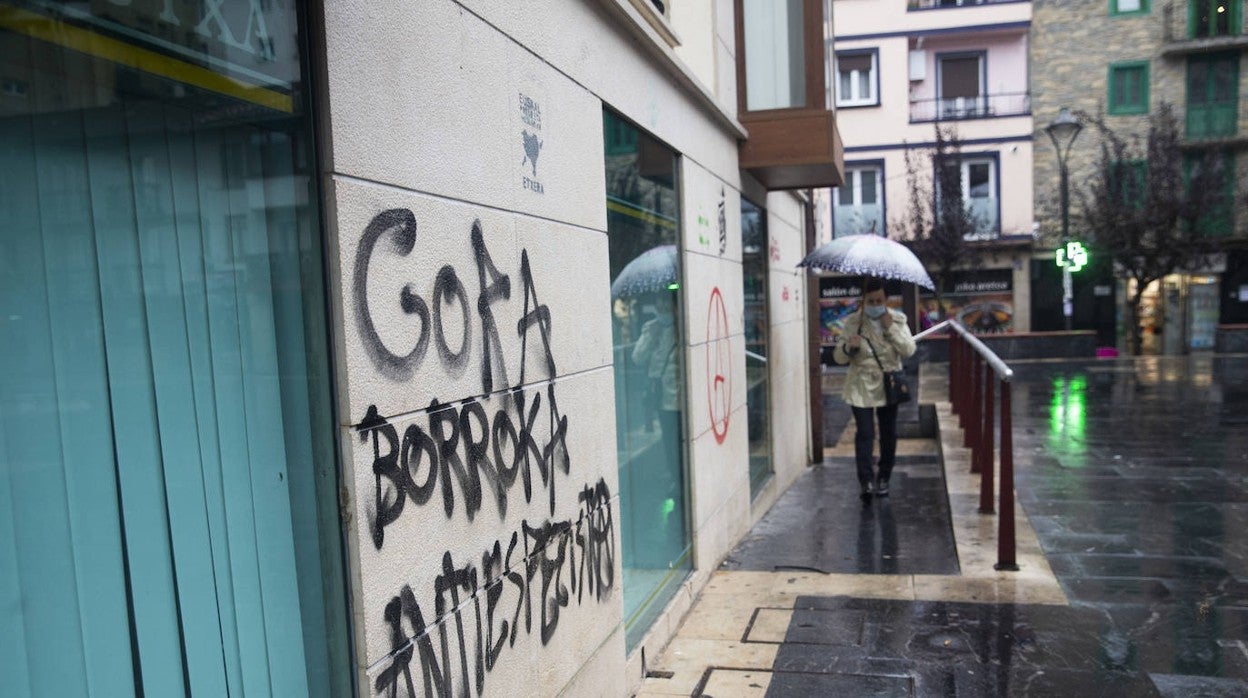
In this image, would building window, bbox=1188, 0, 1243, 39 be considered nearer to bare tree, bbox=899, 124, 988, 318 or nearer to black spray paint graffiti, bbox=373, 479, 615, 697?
bare tree, bbox=899, 124, 988, 318

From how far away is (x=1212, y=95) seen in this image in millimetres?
27828

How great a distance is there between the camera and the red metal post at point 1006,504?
5383 mm

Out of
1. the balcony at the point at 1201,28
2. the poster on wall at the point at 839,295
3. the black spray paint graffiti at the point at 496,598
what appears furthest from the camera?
the poster on wall at the point at 839,295

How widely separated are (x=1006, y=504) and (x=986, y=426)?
1602 millimetres

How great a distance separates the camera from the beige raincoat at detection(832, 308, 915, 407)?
7402 mm

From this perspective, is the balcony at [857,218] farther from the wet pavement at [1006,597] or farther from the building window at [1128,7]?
the wet pavement at [1006,597]

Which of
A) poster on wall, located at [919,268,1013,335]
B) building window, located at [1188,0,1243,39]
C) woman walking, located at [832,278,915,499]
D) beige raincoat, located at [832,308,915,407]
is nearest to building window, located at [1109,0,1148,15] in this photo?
A: building window, located at [1188,0,1243,39]

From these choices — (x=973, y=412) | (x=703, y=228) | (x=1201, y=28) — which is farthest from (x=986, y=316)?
(x=703, y=228)

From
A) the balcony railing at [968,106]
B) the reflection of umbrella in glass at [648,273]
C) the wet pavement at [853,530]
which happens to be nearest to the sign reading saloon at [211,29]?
the reflection of umbrella in glass at [648,273]

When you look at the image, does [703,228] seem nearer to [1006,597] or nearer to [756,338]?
[756,338]

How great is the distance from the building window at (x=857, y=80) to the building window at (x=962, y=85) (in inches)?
76.8

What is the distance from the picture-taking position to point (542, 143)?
132 inches

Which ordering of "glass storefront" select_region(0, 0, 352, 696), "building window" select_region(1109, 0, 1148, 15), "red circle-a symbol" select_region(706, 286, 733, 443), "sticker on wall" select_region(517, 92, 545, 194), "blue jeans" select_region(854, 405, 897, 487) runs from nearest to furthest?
"glass storefront" select_region(0, 0, 352, 696), "sticker on wall" select_region(517, 92, 545, 194), "red circle-a symbol" select_region(706, 286, 733, 443), "blue jeans" select_region(854, 405, 897, 487), "building window" select_region(1109, 0, 1148, 15)

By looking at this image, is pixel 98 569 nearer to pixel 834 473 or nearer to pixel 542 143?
pixel 542 143
